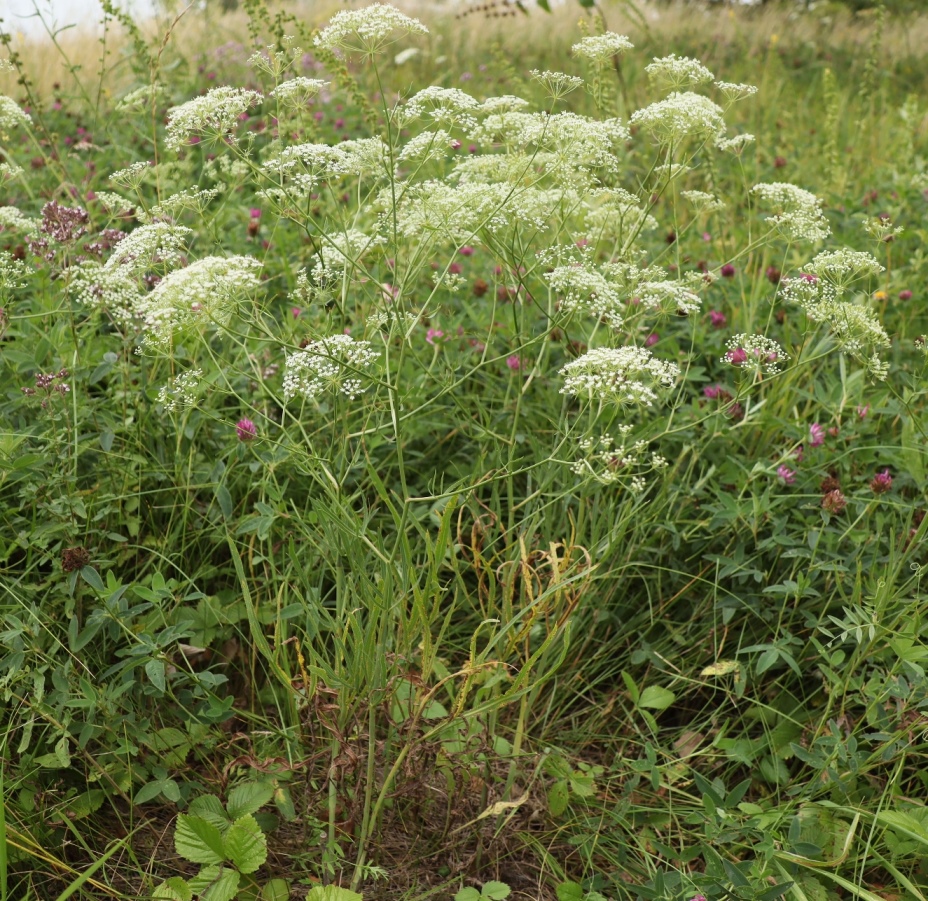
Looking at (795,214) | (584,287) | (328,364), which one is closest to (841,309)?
(795,214)

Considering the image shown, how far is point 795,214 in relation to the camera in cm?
227

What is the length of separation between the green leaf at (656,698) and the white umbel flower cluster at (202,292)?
129 cm

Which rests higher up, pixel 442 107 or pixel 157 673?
pixel 442 107

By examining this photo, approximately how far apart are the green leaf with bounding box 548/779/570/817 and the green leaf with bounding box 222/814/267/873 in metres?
0.63

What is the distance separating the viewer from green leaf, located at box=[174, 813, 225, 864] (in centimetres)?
175

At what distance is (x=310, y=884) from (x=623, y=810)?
68 cm

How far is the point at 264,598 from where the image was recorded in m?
2.41

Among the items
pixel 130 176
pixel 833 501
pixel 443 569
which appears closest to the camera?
pixel 130 176

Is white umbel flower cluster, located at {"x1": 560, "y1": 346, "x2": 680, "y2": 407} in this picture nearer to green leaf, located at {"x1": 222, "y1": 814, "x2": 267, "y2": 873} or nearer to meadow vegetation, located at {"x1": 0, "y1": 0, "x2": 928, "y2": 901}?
meadow vegetation, located at {"x1": 0, "y1": 0, "x2": 928, "y2": 901}

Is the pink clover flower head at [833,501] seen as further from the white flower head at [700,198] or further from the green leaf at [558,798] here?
the green leaf at [558,798]

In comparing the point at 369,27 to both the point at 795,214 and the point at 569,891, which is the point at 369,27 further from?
the point at 569,891

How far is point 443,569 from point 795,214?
1.31 meters

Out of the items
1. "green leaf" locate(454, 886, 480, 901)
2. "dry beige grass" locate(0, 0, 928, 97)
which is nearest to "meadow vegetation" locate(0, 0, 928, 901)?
"green leaf" locate(454, 886, 480, 901)

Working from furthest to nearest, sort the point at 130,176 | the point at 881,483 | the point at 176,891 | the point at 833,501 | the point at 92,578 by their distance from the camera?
the point at 881,483
the point at 833,501
the point at 130,176
the point at 92,578
the point at 176,891
